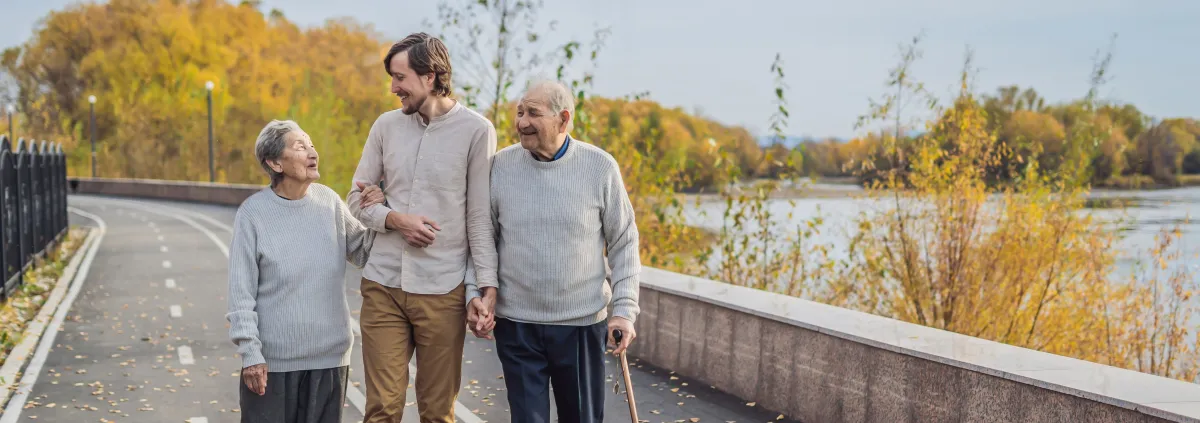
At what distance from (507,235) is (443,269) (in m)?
0.27

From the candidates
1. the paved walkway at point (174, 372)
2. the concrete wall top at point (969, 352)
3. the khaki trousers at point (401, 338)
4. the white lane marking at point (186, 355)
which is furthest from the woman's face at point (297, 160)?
the white lane marking at point (186, 355)

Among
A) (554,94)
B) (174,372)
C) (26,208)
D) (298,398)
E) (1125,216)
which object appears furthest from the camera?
(26,208)

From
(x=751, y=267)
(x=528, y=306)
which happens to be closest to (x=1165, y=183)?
(x=751, y=267)

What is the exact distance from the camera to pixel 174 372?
887 cm

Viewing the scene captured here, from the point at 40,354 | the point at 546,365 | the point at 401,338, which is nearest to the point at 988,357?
the point at 546,365

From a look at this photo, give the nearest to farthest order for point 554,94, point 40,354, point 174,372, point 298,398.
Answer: point 554,94, point 298,398, point 174,372, point 40,354

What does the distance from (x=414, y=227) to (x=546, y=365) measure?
0.74 metres

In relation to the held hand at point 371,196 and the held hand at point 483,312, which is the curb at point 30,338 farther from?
the held hand at point 483,312

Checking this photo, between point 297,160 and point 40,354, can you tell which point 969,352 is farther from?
point 40,354

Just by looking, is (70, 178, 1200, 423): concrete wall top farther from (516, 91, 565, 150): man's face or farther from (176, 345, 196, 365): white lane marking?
(176, 345, 196, 365): white lane marking

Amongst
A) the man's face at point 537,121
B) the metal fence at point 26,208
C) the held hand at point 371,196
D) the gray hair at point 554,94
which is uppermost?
the gray hair at point 554,94

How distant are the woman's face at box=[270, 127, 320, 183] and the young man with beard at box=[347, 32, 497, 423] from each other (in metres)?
0.26

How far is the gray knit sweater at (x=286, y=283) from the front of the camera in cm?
404

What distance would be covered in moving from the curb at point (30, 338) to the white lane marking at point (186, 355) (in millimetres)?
1194
